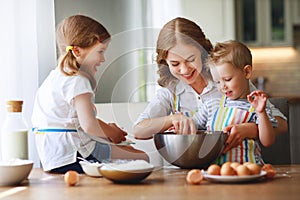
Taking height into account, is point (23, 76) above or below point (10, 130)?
above

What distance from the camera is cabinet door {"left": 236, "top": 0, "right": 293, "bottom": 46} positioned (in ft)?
14.3

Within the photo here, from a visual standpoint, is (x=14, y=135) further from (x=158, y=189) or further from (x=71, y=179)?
(x=158, y=189)

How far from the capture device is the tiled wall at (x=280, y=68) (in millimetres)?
4559

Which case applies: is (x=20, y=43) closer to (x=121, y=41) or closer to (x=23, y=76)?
(x=23, y=76)

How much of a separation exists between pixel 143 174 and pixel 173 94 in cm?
53

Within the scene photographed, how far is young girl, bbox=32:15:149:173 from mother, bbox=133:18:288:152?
122mm

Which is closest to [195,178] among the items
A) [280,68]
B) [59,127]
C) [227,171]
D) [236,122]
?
[227,171]

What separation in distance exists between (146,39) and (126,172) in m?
0.49

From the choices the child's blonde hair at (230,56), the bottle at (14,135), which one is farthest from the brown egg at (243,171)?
the bottle at (14,135)

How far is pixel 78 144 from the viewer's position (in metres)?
1.66

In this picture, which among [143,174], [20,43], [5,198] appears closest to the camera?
[5,198]

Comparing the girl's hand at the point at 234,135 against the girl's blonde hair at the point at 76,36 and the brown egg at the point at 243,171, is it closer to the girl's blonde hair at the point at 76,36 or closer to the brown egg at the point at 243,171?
the brown egg at the point at 243,171

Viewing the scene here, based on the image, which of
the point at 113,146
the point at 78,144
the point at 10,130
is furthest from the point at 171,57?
the point at 10,130

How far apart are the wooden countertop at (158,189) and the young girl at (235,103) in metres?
0.20
